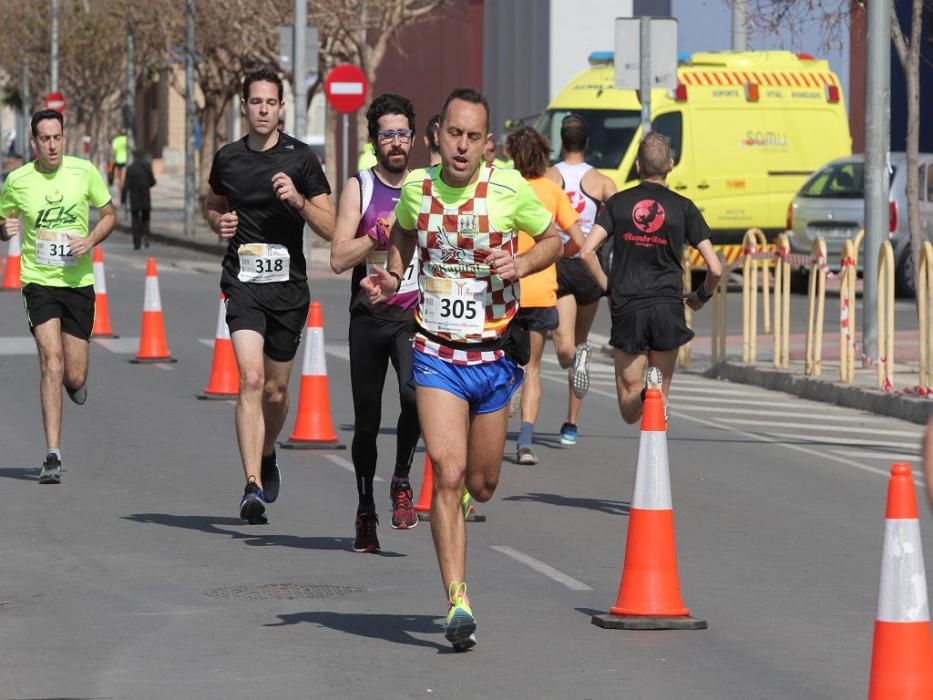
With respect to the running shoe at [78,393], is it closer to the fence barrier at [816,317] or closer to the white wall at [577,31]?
the fence barrier at [816,317]

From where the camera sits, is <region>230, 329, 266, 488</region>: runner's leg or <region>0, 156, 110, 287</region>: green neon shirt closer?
<region>230, 329, 266, 488</region>: runner's leg

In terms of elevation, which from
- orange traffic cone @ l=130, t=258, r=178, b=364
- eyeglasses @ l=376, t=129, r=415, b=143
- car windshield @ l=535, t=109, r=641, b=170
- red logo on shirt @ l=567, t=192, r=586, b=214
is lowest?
orange traffic cone @ l=130, t=258, r=178, b=364

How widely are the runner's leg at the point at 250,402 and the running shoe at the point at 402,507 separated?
0.86 metres

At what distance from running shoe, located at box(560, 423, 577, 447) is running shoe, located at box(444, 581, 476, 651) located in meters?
6.62

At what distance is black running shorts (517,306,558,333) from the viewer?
1304 centimetres

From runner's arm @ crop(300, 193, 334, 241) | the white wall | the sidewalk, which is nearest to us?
runner's arm @ crop(300, 193, 334, 241)

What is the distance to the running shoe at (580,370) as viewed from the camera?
13.6m

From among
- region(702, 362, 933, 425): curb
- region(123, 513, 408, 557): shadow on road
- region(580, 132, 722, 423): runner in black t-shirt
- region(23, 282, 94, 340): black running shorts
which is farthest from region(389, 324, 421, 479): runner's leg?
region(702, 362, 933, 425): curb

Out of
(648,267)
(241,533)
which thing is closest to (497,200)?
(241,533)

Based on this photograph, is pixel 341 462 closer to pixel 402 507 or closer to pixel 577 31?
pixel 402 507

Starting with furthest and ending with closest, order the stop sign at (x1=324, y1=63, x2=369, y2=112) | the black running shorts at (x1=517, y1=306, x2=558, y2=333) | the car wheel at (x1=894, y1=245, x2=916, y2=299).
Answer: the stop sign at (x1=324, y1=63, x2=369, y2=112), the car wheel at (x1=894, y1=245, x2=916, y2=299), the black running shorts at (x1=517, y1=306, x2=558, y2=333)

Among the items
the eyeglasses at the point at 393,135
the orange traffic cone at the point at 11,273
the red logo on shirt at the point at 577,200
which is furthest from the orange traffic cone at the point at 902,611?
the orange traffic cone at the point at 11,273

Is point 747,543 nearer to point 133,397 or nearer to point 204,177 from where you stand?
point 133,397

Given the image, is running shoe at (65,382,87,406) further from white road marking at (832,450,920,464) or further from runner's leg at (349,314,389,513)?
white road marking at (832,450,920,464)
